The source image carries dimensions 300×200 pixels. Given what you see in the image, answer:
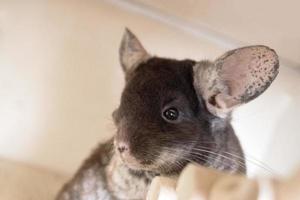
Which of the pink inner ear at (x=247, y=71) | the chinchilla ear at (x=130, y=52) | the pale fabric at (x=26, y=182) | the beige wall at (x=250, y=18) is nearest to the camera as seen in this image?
the pink inner ear at (x=247, y=71)

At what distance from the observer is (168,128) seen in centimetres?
139

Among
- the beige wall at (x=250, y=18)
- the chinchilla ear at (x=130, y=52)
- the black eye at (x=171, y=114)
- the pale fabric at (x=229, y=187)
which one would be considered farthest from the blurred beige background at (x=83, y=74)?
the pale fabric at (x=229, y=187)

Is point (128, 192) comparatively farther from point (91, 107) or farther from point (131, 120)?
point (91, 107)

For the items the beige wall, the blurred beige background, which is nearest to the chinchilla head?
the beige wall

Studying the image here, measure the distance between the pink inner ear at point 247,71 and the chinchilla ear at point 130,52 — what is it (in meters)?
0.30

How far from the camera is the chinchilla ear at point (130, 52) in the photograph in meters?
1.65

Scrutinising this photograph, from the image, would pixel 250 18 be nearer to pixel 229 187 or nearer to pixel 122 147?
pixel 122 147

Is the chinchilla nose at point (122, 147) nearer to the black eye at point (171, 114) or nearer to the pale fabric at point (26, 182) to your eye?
the black eye at point (171, 114)

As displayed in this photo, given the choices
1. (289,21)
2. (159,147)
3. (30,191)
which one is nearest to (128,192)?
(159,147)

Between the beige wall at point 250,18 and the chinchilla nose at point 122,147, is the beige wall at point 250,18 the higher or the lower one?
the higher one

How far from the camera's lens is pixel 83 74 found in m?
2.04

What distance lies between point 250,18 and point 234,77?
0.49 metres

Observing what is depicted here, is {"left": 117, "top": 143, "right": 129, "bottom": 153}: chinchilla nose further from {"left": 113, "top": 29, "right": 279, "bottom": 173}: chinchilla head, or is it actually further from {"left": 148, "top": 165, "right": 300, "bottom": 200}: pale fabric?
{"left": 148, "top": 165, "right": 300, "bottom": 200}: pale fabric

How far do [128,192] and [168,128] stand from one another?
0.23m
